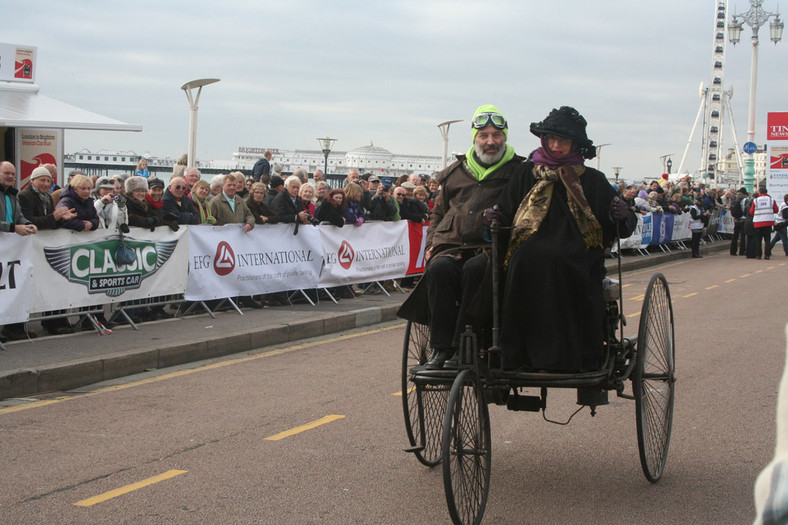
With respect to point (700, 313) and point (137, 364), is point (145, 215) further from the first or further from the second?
point (700, 313)

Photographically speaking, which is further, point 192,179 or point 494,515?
point 192,179

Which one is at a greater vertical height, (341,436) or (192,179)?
(192,179)

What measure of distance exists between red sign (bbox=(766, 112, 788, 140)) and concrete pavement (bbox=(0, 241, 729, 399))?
2947 centimetres

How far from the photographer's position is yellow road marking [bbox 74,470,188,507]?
5.21m

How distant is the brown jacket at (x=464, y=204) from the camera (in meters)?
5.29

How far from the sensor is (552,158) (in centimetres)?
514

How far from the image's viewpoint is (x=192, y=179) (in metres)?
13.5

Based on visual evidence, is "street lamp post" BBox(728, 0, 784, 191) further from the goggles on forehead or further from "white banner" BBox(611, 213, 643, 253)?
the goggles on forehead

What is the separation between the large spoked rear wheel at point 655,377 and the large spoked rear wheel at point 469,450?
109 cm

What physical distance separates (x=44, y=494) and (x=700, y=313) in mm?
10880

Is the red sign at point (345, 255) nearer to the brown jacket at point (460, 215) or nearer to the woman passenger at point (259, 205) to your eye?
the woman passenger at point (259, 205)

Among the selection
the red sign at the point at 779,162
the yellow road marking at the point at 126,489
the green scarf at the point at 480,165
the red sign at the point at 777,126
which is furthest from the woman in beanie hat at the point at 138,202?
the red sign at the point at 777,126

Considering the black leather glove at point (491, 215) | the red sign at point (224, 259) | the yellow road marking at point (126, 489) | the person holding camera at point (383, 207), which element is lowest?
the yellow road marking at point (126, 489)

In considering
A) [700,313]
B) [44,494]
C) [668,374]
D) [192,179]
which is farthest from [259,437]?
[700,313]
